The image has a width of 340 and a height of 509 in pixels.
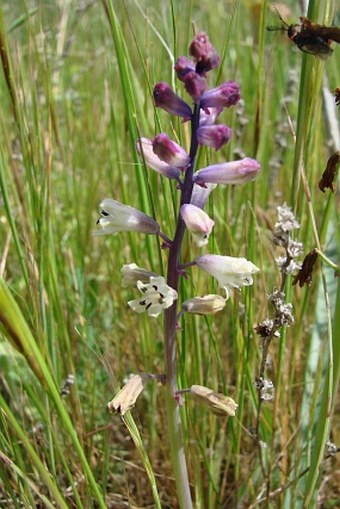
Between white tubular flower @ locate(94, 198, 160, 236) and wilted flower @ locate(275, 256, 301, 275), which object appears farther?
wilted flower @ locate(275, 256, 301, 275)

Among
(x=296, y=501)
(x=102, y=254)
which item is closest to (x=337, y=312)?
(x=296, y=501)

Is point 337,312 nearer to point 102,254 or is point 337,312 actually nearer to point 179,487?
point 179,487

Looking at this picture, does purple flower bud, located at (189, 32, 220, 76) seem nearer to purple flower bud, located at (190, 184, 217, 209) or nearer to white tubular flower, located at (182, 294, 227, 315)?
purple flower bud, located at (190, 184, 217, 209)

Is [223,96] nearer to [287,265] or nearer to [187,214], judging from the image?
[187,214]

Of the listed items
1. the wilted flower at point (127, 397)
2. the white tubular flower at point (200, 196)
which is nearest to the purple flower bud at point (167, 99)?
the white tubular flower at point (200, 196)

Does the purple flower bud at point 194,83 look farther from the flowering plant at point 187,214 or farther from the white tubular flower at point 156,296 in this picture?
the white tubular flower at point 156,296

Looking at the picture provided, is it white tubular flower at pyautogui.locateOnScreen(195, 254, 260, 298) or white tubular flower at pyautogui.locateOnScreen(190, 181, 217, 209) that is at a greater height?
white tubular flower at pyautogui.locateOnScreen(190, 181, 217, 209)

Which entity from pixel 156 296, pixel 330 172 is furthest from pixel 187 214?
pixel 330 172

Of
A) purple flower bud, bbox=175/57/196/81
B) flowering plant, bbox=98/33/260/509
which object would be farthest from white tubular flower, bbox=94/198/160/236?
purple flower bud, bbox=175/57/196/81
